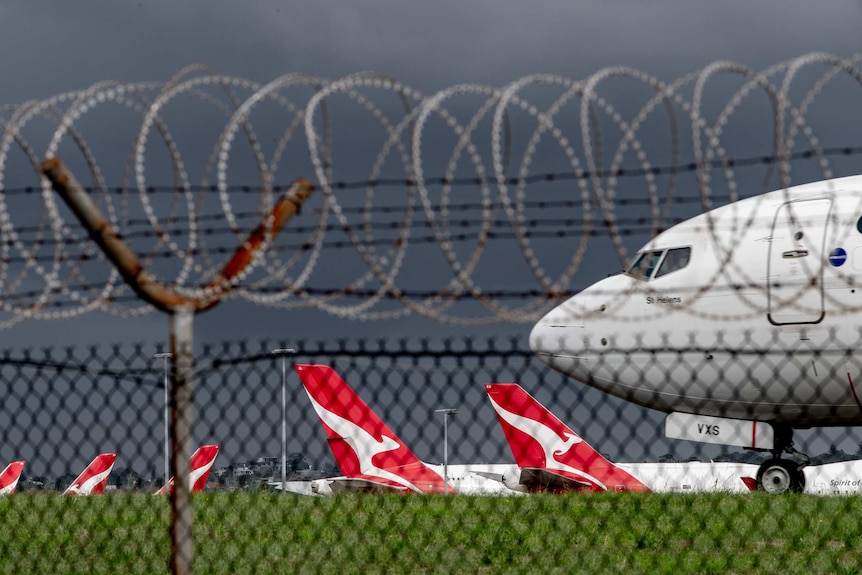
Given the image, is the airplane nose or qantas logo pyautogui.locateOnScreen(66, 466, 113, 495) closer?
the airplane nose

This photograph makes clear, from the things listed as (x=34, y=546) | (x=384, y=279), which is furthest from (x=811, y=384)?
(x=384, y=279)

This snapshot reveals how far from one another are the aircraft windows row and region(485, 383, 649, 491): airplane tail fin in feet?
11.4

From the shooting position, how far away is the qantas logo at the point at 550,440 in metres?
20.6

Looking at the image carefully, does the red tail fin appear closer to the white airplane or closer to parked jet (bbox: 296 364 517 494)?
parked jet (bbox: 296 364 517 494)

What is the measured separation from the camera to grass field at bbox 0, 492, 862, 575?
984 cm

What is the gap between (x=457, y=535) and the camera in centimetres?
1086

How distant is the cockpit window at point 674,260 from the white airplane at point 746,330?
19 mm

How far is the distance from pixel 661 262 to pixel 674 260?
0.61ft

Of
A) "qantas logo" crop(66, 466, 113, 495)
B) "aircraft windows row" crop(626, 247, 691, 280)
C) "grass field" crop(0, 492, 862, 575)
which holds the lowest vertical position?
"qantas logo" crop(66, 466, 113, 495)

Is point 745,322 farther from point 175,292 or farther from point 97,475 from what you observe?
point 97,475

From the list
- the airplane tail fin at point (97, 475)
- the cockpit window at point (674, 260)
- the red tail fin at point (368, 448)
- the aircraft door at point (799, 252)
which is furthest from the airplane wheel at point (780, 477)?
the airplane tail fin at point (97, 475)

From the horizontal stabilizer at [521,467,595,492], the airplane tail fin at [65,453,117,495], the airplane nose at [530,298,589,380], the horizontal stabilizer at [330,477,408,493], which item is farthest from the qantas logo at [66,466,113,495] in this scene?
the airplane nose at [530,298,589,380]

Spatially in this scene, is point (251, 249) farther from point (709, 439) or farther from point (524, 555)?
point (709, 439)

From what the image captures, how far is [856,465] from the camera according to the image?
3850 centimetres
